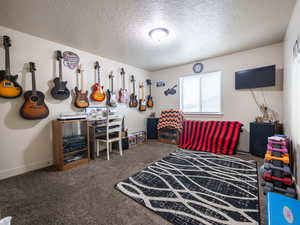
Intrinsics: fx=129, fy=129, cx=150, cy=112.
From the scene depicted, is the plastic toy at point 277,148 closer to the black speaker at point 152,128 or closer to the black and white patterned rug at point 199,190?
the black and white patterned rug at point 199,190

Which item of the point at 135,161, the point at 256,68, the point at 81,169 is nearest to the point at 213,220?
the point at 135,161

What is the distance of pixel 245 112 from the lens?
303cm

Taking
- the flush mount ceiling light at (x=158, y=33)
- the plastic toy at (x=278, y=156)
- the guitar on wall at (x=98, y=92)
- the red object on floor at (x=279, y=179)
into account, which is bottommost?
the red object on floor at (x=279, y=179)

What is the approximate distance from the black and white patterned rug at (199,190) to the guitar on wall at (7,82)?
2.12 metres

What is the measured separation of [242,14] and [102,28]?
80.1 inches

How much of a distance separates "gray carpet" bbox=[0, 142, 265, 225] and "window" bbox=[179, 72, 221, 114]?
8.05 feet

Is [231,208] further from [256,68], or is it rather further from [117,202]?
[256,68]

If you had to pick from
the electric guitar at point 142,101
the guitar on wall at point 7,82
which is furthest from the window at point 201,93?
the guitar on wall at point 7,82

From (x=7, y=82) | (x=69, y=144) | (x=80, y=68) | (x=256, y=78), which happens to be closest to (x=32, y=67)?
(x=7, y=82)

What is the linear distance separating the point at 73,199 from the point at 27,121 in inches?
63.5

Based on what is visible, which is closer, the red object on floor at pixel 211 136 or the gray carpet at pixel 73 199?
the gray carpet at pixel 73 199

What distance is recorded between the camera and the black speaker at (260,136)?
2.44 m

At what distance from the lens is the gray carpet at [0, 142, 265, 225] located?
1.23 m

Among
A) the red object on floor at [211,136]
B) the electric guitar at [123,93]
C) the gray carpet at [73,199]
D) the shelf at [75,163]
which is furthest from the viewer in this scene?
the electric guitar at [123,93]
